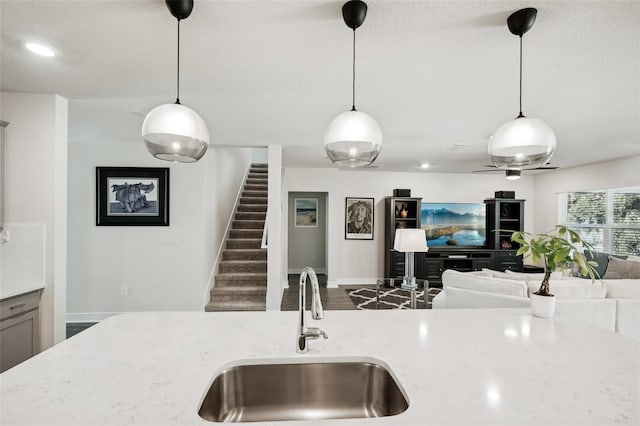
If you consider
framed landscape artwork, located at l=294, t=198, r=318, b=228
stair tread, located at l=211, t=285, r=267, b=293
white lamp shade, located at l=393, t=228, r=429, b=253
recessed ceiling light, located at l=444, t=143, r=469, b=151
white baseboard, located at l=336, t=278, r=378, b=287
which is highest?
recessed ceiling light, located at l=444, t=143, r=469, b=151

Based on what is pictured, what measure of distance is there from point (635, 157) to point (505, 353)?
17.8 ft

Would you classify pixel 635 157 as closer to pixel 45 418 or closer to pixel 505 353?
pixel 505 353

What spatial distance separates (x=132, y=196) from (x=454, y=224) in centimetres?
593

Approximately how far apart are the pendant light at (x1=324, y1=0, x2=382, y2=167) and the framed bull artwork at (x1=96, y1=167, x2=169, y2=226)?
3.39m

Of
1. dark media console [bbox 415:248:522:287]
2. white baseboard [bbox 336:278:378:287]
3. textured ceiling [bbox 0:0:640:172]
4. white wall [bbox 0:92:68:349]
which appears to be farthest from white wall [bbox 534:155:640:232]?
white wall [bbox 0:92:68:349]

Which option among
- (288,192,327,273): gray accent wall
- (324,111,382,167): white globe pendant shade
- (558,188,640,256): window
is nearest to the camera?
(324,111,382,167): white globe pendant shade

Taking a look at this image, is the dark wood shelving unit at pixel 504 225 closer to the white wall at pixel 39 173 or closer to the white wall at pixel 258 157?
the white wall at pixel 258 157

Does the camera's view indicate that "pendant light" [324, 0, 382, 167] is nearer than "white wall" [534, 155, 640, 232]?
Yes

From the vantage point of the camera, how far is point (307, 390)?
1.21 m

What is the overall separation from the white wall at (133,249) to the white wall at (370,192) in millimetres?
2100

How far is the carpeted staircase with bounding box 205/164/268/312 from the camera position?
173 inches

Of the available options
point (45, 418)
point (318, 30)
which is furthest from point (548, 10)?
point (45, 418)

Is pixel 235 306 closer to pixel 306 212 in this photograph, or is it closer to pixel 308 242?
pixel 308 242

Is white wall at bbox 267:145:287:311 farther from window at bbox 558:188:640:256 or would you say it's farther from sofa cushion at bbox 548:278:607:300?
window at bbox 558:188:640:256
